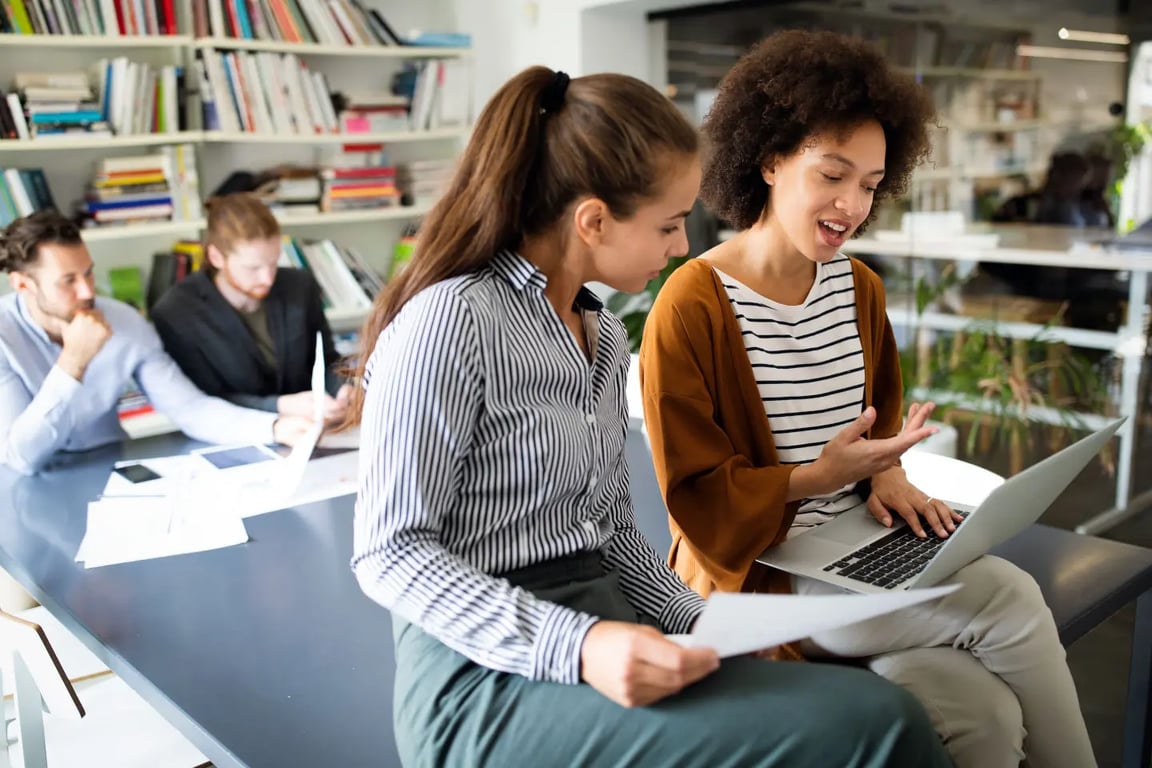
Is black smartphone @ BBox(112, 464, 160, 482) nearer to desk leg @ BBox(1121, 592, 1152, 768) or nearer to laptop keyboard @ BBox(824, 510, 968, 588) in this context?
laptop keyboard @ BBox(824, 510, 968, 588)

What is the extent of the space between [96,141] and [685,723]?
3.39m

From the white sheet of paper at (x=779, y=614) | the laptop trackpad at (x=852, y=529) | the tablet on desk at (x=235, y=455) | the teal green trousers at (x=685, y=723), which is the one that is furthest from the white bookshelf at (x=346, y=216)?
the white sheet of paper at (x=779, y=614)

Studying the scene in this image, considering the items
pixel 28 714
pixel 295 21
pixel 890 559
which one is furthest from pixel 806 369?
pixel 295 21

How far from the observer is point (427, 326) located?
41.9 inches

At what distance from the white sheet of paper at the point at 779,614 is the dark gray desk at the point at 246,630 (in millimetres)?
441

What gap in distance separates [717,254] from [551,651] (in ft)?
2.95

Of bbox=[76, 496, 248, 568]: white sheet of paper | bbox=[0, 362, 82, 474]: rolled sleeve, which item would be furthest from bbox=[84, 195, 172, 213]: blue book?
bbox=[76, 496, 248, 568]: white sheet of paper

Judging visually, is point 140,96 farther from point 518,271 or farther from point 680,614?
point 680,614

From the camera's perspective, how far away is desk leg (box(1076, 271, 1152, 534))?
125 inches

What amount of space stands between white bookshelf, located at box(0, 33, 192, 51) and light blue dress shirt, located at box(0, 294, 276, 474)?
148 centimetres

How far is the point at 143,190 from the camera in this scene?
149 inches

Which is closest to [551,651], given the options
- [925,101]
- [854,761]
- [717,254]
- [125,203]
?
[854,761]

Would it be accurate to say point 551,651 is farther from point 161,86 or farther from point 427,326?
point 161,86

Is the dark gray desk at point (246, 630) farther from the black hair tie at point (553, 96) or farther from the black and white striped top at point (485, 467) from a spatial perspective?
the black hair tie at point (553, 96)
